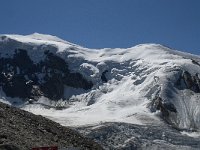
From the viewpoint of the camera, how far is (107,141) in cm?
11138

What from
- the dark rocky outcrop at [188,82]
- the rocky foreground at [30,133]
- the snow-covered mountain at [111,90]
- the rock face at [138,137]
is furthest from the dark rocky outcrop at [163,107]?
the rocky foreground at [30,133]

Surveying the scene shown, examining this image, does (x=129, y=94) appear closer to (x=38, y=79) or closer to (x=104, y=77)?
(x=104, y=77)

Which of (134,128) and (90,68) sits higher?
(90,68)

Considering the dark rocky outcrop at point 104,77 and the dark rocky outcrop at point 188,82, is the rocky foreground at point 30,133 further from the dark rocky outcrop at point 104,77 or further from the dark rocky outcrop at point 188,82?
the dark rocky outcrop at point 104,77

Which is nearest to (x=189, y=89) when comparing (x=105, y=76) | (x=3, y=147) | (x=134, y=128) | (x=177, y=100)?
(x=177, y=100)

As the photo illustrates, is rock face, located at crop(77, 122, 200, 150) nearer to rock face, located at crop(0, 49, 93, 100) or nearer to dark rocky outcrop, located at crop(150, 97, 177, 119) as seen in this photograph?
dark rocky outcrop, located at crop(150, 97, 177, 119)

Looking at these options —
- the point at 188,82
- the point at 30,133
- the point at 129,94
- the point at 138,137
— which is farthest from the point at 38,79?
the point at 30,133

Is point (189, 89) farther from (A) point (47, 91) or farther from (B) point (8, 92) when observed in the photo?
(B) point (8, 92)

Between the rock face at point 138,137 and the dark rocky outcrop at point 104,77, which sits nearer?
the rock face at point 138,137

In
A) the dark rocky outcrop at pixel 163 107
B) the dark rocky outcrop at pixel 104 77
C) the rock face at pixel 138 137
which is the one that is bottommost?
the rock face at pixel 138 137

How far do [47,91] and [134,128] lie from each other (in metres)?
67.0

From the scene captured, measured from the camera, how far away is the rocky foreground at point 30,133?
31500mm

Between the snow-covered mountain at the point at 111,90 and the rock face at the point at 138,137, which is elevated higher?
the snow-covered mountain at the point at 111,90

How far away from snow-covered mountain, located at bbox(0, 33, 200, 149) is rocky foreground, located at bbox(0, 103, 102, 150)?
9178cm
